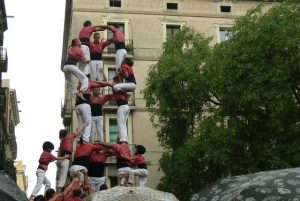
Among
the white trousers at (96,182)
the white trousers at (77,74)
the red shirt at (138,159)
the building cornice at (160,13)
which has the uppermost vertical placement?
the building cornice at (160,13)

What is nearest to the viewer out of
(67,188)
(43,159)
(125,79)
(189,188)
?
(67,188)

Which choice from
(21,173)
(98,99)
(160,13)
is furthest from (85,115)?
(21,173)

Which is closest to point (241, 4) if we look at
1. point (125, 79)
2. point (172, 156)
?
point (172, 156)

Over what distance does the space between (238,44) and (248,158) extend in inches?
160

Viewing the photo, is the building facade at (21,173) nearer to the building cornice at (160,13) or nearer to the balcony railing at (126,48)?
the building cornice at (160,13)

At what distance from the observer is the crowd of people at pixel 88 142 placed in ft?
41.5

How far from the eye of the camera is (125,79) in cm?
1405

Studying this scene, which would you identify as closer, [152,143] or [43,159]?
[43,159]

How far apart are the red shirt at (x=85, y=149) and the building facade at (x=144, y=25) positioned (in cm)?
1785

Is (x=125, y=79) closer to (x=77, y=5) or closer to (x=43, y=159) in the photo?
(x=43, y=159)

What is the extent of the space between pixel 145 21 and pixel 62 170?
21.4 metres

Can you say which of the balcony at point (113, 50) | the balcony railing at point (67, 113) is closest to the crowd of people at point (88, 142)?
the balcony at point (113, 50)

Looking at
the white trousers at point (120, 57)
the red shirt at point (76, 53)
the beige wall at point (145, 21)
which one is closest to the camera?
the red shirt at point (76, 53)

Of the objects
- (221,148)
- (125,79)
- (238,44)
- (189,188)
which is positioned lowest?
(189,188)
